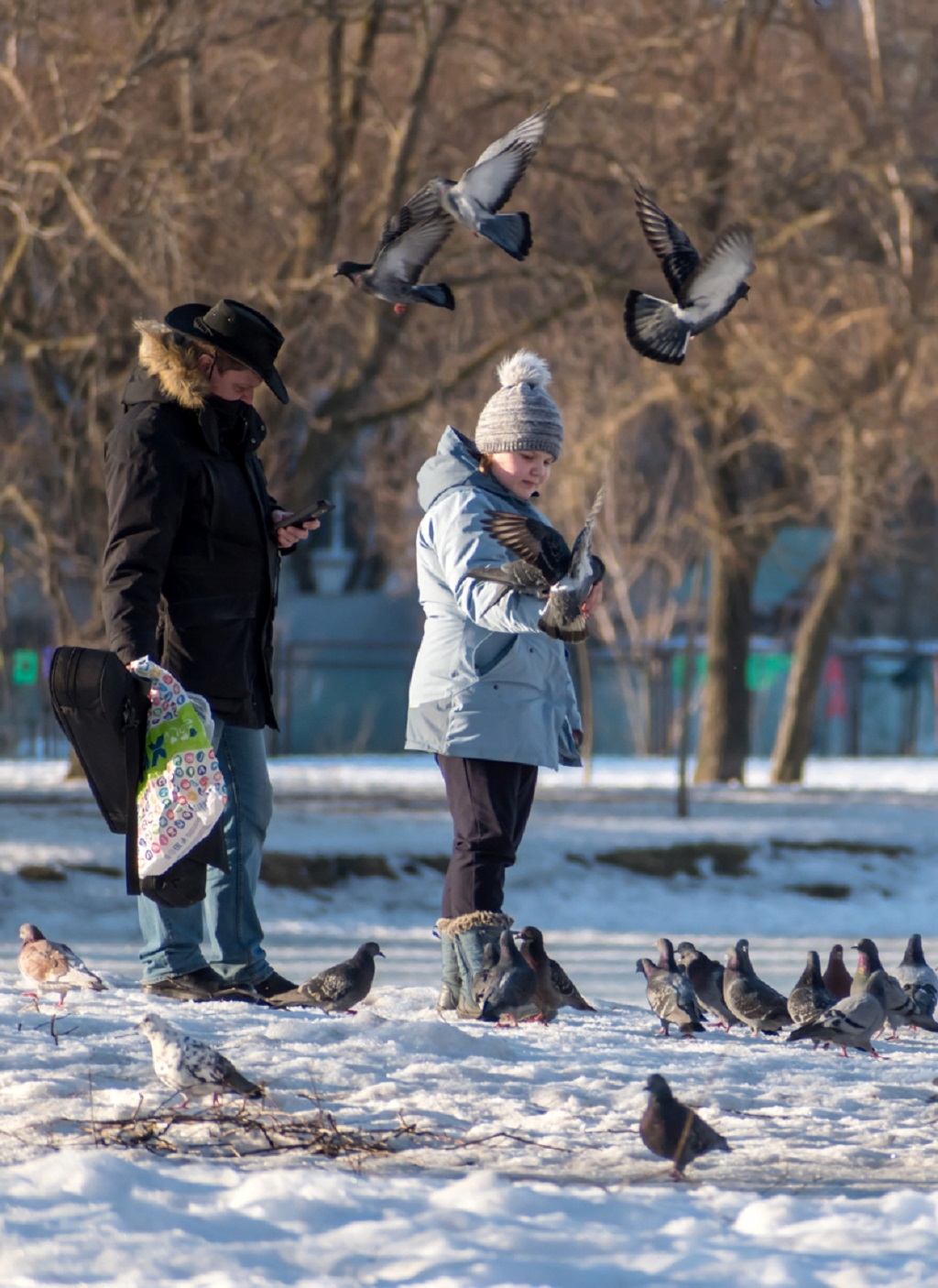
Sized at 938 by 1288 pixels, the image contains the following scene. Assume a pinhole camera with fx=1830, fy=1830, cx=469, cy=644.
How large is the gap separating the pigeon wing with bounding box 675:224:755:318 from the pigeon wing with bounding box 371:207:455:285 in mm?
1112

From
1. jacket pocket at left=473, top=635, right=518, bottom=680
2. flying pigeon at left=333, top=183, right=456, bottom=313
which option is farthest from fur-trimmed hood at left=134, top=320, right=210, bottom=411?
flying pigeon at left=333, top=183, right=456, bottom=313

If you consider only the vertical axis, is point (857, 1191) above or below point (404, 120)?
below

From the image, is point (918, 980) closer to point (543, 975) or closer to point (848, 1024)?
point (848, 1024)

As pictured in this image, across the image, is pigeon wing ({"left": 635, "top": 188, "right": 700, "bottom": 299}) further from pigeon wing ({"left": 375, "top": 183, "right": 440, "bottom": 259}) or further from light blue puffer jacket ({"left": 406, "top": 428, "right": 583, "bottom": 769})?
light blue puffer jacket ({"left": 406, "top": 428, "right": 583, "bottom": 769})

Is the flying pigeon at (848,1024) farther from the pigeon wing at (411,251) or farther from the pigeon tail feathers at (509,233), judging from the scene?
the pigeon wing at (411,251)

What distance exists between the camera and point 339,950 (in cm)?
953

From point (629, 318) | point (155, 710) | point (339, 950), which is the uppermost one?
point (629, 318)

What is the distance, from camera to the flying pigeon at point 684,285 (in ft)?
20.8

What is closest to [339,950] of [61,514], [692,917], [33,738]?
[692,917]

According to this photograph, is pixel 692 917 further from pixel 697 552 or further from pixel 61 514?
pixel 697 552

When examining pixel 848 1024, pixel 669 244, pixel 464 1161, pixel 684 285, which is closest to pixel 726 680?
pixel 684 285

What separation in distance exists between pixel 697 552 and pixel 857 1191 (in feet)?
75.3

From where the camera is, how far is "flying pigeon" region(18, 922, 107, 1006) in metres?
5.97

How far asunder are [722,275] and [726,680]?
43.6ft
